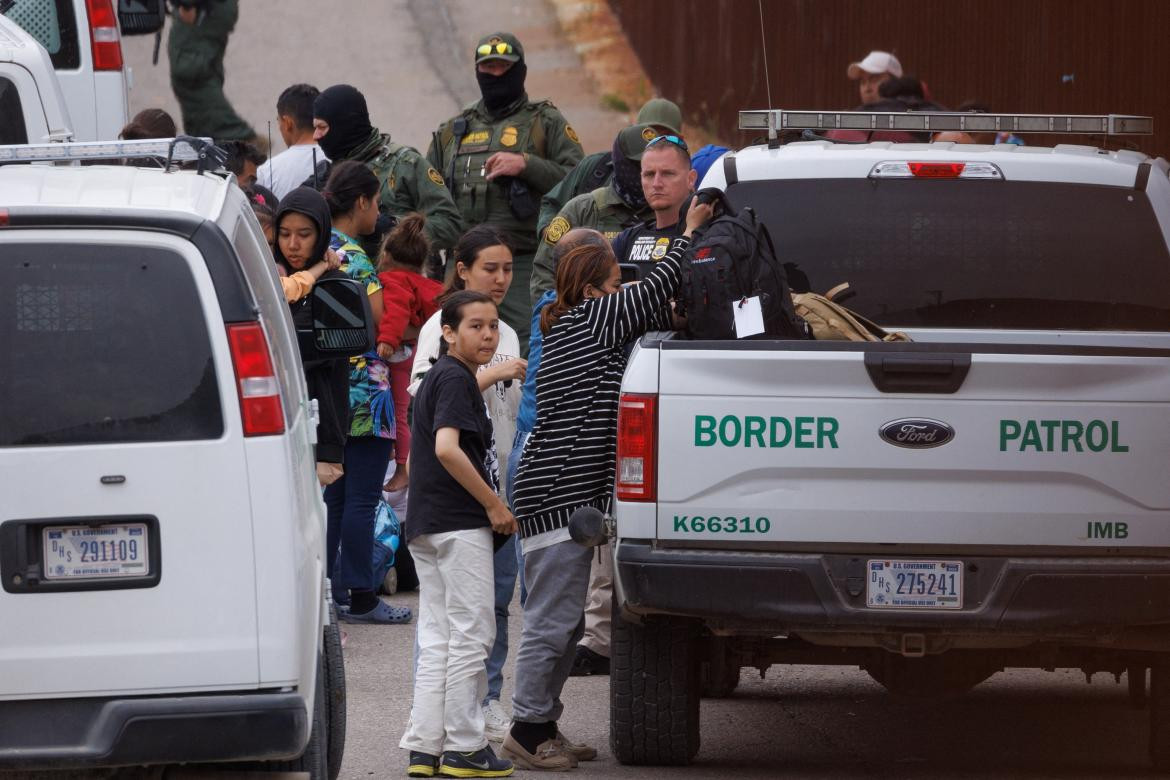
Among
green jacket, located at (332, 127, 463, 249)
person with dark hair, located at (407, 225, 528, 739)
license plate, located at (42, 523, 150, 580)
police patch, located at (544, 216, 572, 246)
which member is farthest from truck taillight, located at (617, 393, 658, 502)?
green jacket, located at (332, 127, 463, 249)

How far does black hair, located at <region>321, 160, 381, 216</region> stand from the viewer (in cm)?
912

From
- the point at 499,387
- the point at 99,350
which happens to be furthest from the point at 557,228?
the point at 99,350

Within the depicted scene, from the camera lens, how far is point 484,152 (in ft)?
38.0

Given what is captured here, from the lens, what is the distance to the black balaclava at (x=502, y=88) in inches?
452

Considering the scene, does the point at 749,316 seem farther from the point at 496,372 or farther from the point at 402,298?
the point at 402,298

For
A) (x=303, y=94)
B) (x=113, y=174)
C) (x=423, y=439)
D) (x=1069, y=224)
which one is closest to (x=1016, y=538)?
(x=1069, y=224)

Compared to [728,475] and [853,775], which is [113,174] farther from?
[853,775]

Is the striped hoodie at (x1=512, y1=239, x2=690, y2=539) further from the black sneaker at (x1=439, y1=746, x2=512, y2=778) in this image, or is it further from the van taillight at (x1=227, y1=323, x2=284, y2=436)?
the van taillight at (x1=227, y1=323, x2=284, y2=436)

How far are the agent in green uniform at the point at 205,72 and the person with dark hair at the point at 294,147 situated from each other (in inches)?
236

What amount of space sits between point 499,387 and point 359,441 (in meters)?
1.71

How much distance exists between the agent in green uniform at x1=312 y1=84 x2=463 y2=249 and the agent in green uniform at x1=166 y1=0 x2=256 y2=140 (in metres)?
5.99

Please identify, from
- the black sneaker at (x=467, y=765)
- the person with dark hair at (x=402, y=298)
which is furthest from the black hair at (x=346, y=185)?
the black sneaker at (x=467, y=765)

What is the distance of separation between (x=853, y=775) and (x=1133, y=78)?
10410 mm

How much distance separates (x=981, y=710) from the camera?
781 cm
